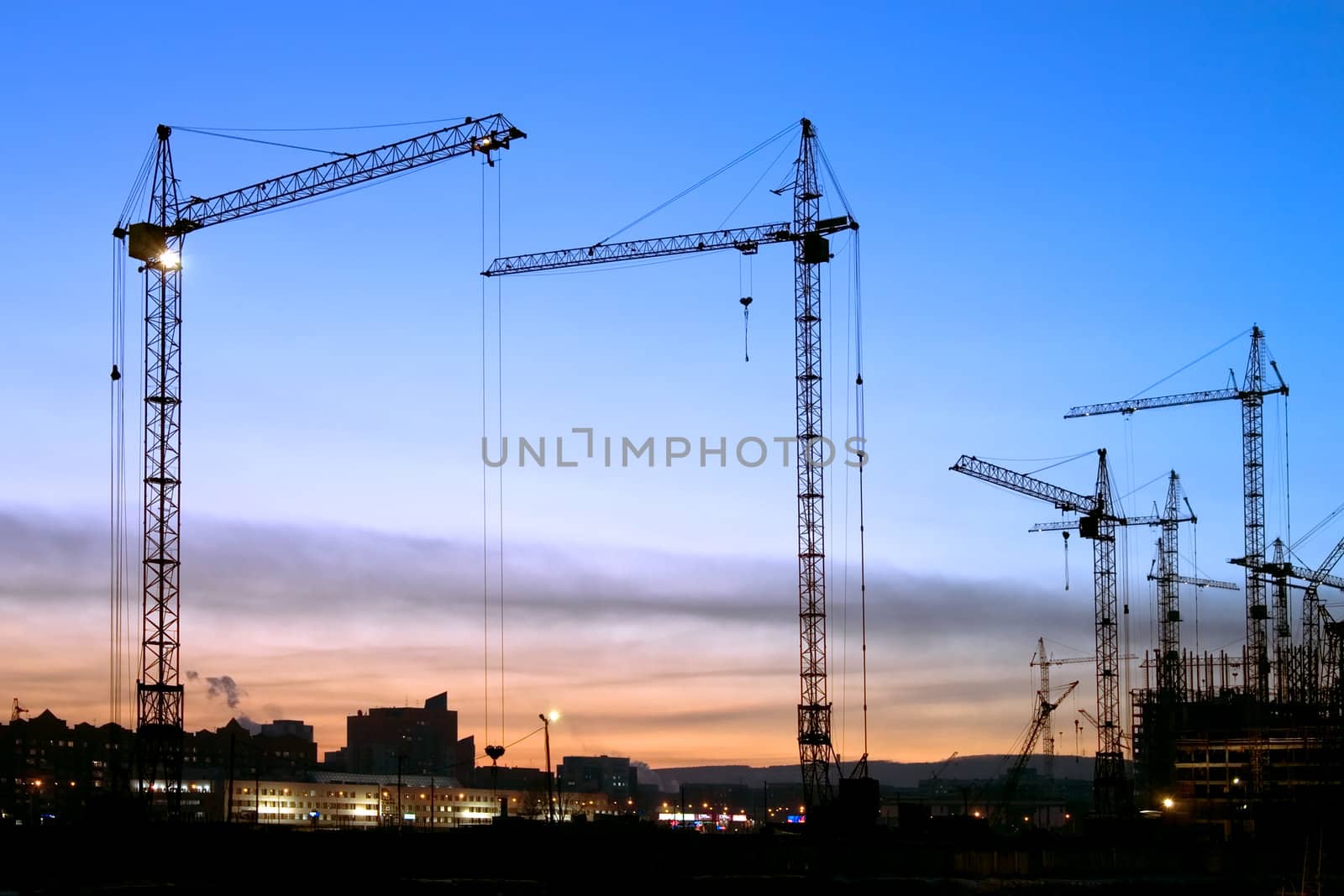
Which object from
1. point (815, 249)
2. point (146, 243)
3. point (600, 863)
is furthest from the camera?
point (815, 249)

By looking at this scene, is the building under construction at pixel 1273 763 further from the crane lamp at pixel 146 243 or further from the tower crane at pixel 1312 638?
the crane lamp at pixel 146 243

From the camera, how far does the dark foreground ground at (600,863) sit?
9444 centimetres

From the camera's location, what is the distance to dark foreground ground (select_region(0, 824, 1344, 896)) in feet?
310

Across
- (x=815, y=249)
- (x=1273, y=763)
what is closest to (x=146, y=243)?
(x=815, y=249)

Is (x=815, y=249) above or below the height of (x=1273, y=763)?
above

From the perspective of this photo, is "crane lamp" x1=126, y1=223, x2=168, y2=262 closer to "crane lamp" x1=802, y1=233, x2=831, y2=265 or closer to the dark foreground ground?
the dark foreground ground

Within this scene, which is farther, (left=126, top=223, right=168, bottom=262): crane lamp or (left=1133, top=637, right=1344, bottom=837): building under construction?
(left=1133, top=637, right=1344, bottom=837): building under construction

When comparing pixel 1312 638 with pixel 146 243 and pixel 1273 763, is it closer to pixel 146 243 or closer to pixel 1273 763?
pixel 1273 763

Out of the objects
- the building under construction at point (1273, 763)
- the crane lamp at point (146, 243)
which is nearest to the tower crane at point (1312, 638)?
the building under construction at point (1273, 763)

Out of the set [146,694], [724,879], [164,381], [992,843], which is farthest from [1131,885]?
[164,381]

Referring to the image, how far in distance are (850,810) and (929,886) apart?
19094mm

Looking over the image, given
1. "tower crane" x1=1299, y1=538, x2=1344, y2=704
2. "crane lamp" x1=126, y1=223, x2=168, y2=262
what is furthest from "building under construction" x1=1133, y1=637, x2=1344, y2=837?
"crane lamp" x1=126, y1=223, x2=168, y2=262

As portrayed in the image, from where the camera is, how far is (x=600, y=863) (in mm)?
104625

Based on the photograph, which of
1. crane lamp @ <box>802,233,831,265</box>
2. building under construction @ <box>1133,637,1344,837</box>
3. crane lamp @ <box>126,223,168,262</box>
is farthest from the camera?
building under construction @ <box>1133,637,1344,837</box>
